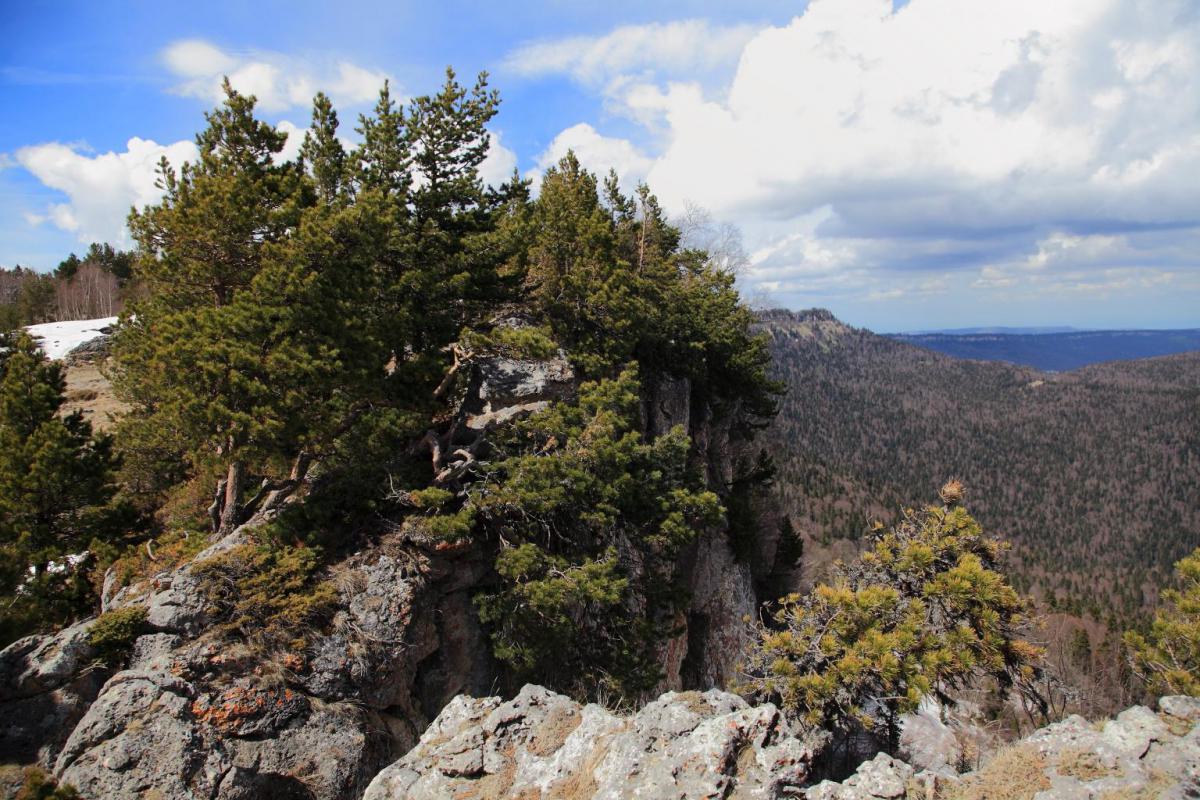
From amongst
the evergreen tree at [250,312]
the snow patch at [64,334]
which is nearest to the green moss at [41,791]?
the evergreen tree at [250,312]

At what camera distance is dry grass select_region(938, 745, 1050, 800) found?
7.20m

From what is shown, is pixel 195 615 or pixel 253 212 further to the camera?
pixel 253 212

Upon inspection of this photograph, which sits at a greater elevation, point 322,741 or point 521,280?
point 521,280

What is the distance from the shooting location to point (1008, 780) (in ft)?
24.1

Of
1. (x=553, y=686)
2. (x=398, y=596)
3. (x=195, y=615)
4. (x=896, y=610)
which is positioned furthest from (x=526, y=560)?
(x=896, y=610)

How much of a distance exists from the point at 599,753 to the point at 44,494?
51.8 ft

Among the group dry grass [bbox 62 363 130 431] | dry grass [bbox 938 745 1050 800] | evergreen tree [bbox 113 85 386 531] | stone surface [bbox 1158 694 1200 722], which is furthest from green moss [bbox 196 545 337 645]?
dry grass [bbox 62 363 130 431]

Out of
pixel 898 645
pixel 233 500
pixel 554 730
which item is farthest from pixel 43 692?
pixel 898 645

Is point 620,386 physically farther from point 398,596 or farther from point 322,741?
point 322,741

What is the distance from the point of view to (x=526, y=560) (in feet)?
47.3

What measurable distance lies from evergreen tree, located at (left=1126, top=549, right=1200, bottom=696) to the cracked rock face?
663 cm

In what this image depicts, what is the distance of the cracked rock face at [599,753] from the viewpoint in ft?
25.9

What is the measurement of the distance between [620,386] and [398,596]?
8005mm

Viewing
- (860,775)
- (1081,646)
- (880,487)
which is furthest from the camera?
(880,487)
